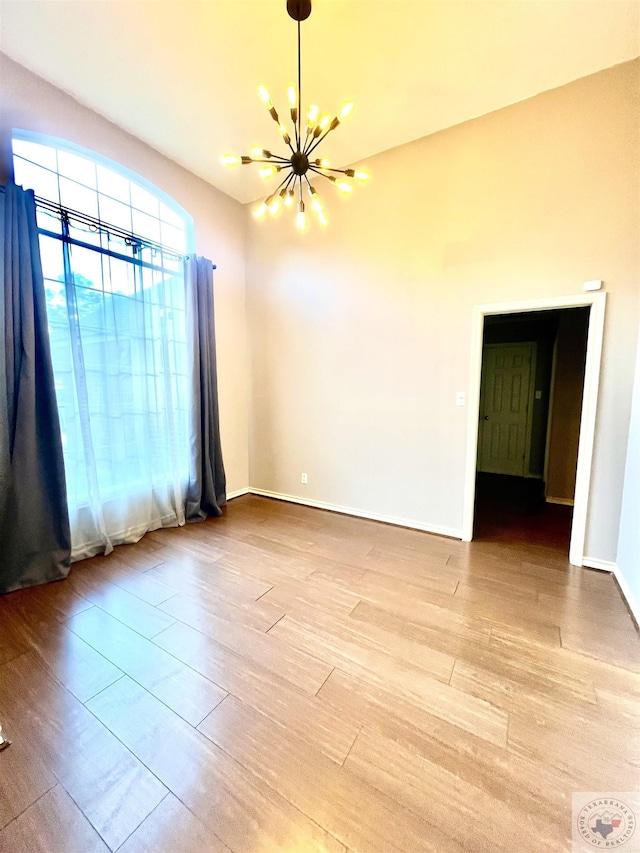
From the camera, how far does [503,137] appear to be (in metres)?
2.55

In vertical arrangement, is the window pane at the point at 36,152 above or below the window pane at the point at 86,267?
above

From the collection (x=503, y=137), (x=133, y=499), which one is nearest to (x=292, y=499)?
(x=133, y=499)

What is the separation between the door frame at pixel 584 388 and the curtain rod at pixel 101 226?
2957 mm

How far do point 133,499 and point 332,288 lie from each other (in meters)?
2.92

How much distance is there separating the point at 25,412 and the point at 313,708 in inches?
98.6

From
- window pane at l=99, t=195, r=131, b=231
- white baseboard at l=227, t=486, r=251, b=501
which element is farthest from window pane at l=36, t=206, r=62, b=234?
white baseboard at l=227, t=486, r=251, b=501

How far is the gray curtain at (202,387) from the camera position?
3.28 meters

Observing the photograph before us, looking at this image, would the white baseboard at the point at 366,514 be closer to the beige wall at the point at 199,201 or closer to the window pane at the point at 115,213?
the beige wall at the point at 199,201

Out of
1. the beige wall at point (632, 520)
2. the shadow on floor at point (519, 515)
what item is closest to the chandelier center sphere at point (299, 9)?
the beige wall at point (632, 520)

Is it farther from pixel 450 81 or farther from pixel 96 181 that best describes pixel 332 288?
pixel 96 181

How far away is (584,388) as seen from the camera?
2438 mm

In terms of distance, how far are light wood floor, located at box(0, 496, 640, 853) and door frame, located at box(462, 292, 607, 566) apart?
1.56 feet

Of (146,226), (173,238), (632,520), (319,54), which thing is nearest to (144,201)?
(146,226)

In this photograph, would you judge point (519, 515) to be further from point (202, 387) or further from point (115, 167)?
point (115, 167)
